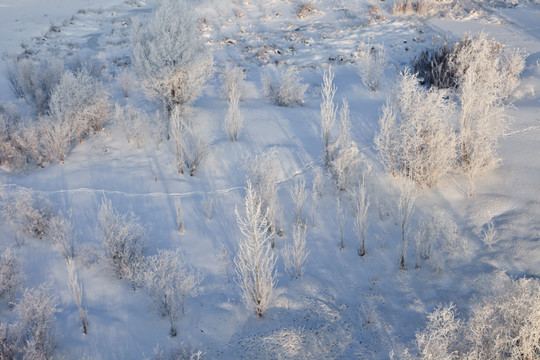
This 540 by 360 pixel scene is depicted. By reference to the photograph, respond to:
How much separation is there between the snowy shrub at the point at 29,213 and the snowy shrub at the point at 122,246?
1.04 meters

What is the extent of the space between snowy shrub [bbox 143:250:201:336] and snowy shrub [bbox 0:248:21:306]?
1542 millimetres

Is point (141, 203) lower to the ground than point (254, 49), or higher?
lower

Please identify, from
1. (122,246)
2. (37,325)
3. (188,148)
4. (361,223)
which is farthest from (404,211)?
(37,325)

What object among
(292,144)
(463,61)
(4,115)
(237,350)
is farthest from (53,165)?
(463,61)

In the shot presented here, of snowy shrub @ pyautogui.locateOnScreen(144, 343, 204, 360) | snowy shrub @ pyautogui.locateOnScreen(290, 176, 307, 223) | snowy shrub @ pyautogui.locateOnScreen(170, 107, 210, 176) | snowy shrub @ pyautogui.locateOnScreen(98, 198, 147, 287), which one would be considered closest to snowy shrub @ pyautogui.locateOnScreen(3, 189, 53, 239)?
snowy shrub @ pyautogui.locateOnScreen(98, 198, 147, 287)

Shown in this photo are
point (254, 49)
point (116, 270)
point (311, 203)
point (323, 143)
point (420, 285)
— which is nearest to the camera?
point (420, 285)

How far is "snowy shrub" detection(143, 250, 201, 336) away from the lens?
16.5ft

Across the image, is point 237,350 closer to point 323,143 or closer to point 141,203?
point 141,203

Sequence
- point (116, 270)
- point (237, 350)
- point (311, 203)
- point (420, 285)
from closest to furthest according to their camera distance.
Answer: point (237, 350) → point (420, 285) → point (116, 270) → point (311, 203)

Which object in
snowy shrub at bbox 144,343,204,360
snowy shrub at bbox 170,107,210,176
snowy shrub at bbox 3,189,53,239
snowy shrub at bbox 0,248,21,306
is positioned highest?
snowy shrub at bbox 170,107,210,176

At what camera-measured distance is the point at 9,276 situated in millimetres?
5586

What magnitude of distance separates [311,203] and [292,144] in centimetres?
169

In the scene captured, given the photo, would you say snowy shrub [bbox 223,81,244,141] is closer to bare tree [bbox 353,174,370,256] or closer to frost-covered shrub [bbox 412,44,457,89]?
bare tree [bbox 353,174,370,256]

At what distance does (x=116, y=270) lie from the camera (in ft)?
19.1
